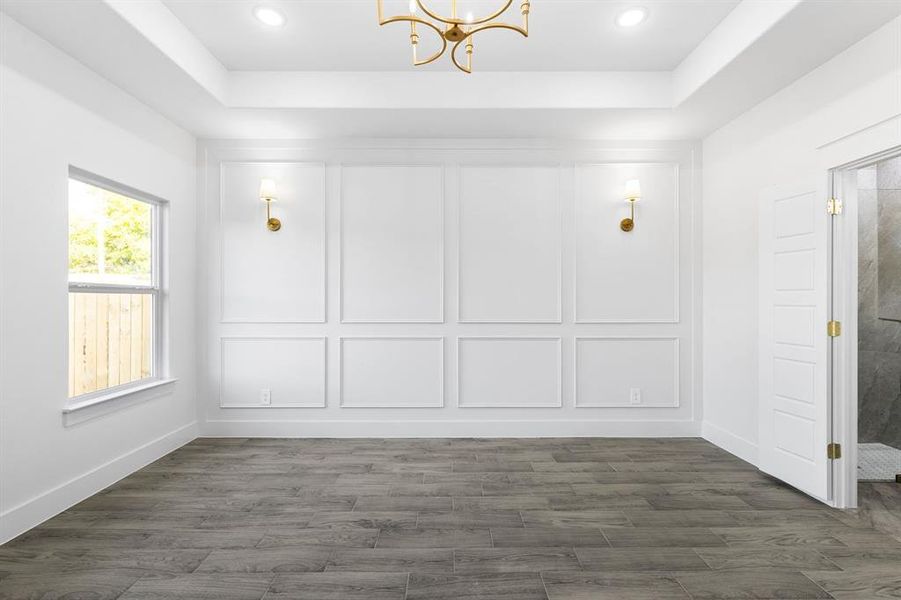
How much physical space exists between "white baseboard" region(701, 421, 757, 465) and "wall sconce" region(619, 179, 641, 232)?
1.86 meters

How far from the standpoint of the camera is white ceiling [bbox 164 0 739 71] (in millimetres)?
3059

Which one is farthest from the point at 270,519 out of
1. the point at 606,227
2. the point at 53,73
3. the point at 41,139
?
the point at 606,227

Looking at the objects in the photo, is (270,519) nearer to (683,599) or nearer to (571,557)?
(571,557)

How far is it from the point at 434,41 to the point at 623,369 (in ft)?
10.2

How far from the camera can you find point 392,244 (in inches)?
180

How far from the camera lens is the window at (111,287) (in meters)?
3.22

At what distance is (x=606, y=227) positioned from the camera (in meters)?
4.57

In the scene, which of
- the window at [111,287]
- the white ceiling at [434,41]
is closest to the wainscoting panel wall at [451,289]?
the window at [111,287]

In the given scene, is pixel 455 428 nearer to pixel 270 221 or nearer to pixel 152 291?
pixel 270 221

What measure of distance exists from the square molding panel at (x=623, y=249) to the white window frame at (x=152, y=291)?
11.4 ft

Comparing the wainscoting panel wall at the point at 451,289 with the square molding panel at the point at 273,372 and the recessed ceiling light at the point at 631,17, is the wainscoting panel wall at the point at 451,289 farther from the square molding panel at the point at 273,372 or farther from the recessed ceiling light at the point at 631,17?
the recessed ceiling light at the point at 631,17

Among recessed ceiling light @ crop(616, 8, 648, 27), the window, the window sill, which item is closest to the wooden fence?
the window

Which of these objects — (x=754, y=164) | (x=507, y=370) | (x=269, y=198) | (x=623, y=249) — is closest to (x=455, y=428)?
(x=507, y=370)

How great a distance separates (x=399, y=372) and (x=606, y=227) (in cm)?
226
